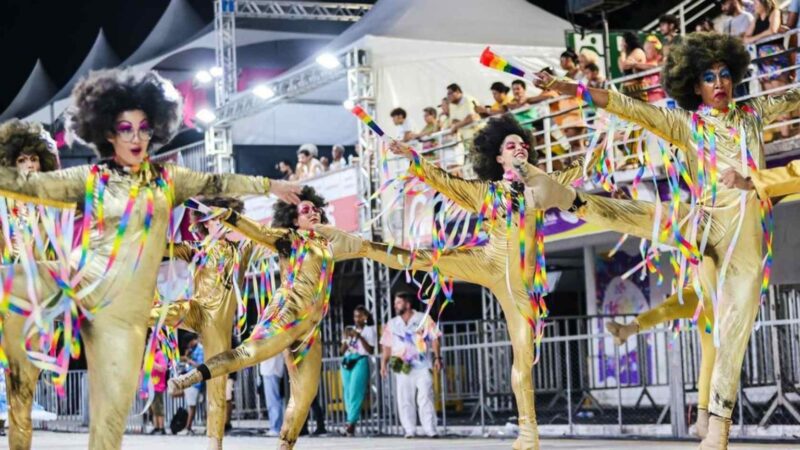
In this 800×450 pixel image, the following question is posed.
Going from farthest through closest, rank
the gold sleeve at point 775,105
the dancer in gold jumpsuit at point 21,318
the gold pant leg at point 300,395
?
the gold pant leg at point 300,395
the gold sleeve at point 775,105
the dancer in gold jumpsuit at point 21,318

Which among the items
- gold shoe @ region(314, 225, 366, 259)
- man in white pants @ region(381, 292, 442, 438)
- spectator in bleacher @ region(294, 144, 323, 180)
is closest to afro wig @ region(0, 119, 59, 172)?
gold shoe @ region(314, 225, 366, 259)

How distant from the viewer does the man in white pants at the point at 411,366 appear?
12969 mm

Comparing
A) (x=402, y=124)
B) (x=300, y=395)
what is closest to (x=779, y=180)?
(x=300, y=395)

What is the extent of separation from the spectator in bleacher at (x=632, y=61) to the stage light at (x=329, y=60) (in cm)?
407

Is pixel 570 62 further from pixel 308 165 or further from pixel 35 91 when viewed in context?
pixel 35 91

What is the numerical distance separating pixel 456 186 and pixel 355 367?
22.3 feet

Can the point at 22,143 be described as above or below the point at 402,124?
below

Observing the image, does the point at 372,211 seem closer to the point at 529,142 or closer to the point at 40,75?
the point at 529,142

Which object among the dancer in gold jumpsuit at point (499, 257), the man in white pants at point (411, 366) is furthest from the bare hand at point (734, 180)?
the man in white pants at point (411, 366)

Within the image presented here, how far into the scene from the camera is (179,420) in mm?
16422

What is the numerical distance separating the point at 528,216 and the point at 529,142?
829 millimetres

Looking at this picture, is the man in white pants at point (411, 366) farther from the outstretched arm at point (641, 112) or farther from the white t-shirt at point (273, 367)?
the outstretched arm at point (641, 112)

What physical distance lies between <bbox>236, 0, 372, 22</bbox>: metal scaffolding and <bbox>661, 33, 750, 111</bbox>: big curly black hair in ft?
47.5

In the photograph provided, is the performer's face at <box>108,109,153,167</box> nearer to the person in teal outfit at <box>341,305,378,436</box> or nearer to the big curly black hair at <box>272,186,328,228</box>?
the big curly black hair at <box>272,186,328,228</box>
